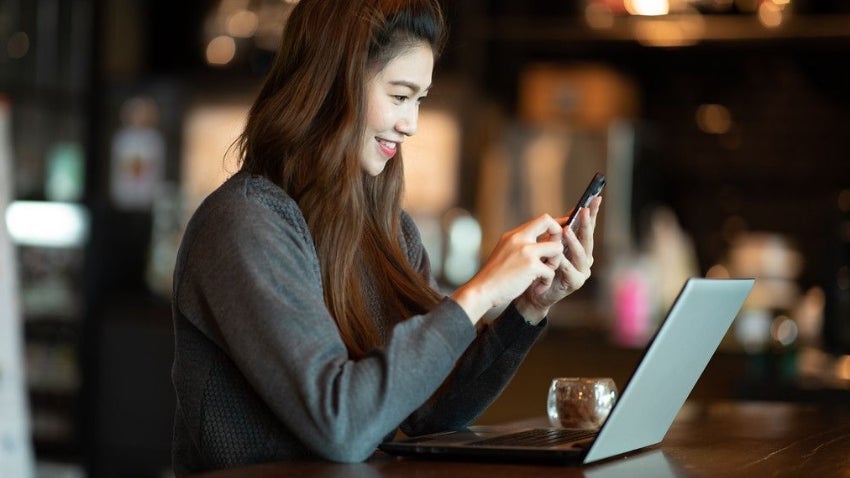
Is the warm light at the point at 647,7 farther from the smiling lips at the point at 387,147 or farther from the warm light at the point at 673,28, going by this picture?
the smiling lips at the point at 387,147

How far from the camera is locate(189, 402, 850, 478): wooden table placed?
Result: 134cm

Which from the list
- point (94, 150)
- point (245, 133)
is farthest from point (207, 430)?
point (94, 150)

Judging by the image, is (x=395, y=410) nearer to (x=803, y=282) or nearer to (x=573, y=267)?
(x=573, y=267)

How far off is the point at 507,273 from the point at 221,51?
12.8ft

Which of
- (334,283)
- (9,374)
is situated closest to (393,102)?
(334,283)

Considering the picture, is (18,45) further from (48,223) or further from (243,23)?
(243,23)

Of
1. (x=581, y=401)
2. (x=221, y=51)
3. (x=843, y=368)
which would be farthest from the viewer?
(x=221, y=51)

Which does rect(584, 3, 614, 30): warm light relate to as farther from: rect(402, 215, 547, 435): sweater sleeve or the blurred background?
rect(402, 215, 547, 435): sweater sleeve

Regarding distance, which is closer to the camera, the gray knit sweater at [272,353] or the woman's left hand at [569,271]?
the gray knit sweater at [272,353]

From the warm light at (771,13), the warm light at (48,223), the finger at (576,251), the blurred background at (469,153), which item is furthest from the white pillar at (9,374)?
the warm light at (771,13)

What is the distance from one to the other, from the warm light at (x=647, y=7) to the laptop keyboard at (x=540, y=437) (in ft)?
11.2

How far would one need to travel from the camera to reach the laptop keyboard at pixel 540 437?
4.89 feet

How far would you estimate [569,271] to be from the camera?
1.67 metres

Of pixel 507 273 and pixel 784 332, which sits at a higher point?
pixel 507 273
